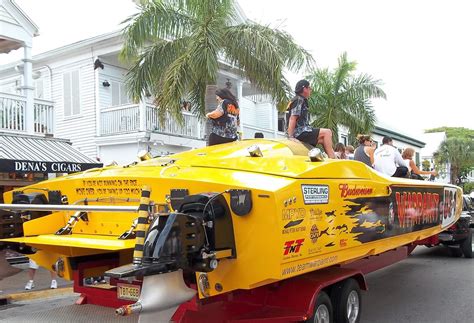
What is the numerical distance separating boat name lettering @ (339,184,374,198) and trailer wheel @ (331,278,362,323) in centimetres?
90

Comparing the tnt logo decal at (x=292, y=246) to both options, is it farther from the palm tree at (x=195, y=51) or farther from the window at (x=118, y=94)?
the window at (x=118, y=94)

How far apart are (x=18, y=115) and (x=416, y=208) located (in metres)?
11.0

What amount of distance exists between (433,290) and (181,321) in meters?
5.16

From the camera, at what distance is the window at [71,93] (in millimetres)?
18453

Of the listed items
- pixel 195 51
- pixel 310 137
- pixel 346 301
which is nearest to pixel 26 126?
pixel 195 51

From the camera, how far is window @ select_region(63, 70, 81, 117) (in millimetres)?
18453

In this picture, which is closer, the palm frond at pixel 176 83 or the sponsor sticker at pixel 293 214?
the sponsor sticker at pixel 293 214

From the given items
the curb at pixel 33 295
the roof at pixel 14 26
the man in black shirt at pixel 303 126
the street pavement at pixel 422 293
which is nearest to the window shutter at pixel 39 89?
the roof at pixel 14 26

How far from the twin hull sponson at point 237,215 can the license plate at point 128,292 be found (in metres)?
0.39

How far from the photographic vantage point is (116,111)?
17297 millimetres

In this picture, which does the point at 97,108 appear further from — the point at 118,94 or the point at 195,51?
the point at 195,51

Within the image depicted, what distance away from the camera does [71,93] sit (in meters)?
18.6

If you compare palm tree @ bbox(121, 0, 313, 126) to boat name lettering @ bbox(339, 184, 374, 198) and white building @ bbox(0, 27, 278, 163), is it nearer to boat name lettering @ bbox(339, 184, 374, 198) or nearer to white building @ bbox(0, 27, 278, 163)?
white building @ bbox(0, 27, 278, 163)

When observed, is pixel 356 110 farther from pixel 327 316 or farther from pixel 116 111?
pixel 327 316
